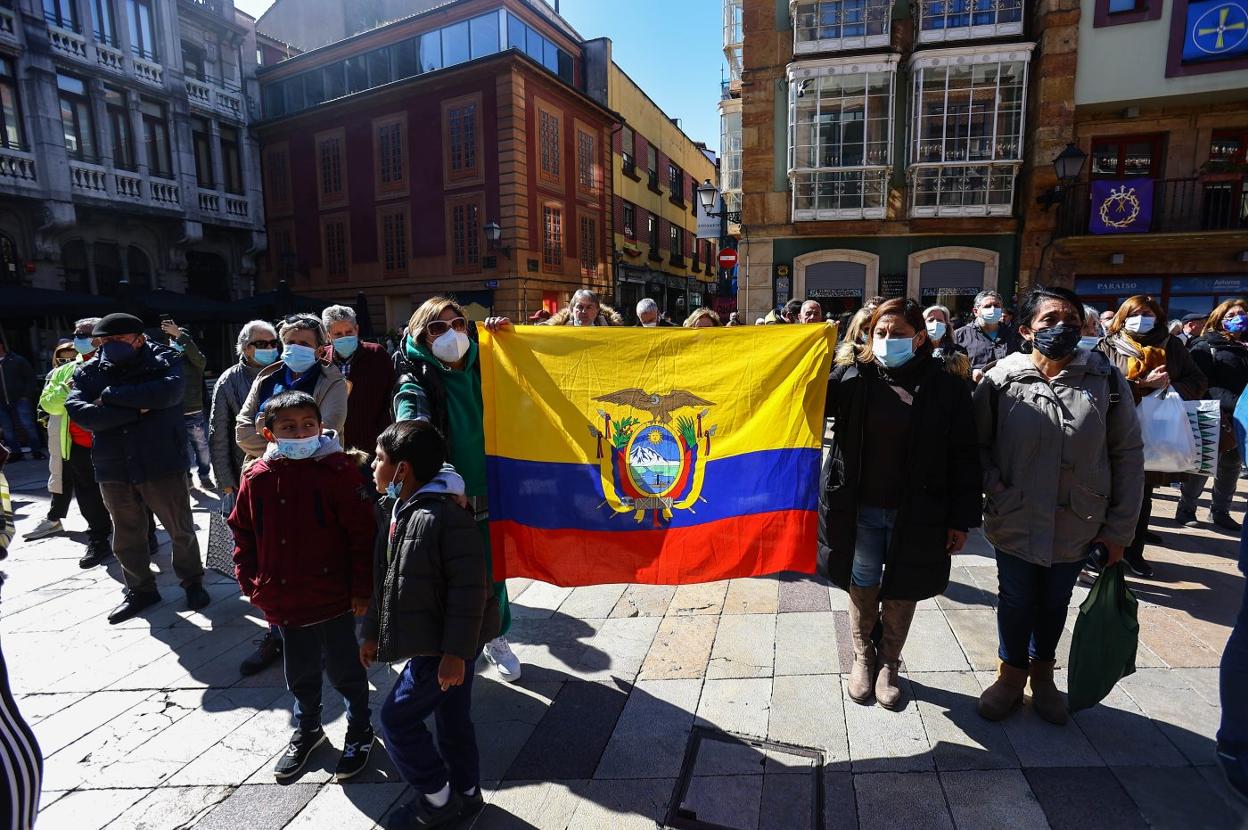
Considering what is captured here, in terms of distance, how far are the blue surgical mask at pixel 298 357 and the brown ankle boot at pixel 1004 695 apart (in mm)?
4070

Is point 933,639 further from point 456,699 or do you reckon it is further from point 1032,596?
point 456,699

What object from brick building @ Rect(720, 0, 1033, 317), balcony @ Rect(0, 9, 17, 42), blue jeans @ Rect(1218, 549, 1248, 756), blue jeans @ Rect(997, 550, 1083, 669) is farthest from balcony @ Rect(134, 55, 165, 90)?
blue jeans @ Rect(1218, 549, 1248, 756)

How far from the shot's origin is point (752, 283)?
61.4ft

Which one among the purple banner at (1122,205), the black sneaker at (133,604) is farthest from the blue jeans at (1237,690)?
the purple banner at (1122,205)

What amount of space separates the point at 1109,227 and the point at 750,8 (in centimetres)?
1085

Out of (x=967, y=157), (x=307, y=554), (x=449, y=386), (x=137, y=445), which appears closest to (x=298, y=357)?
(x=449, y=386)

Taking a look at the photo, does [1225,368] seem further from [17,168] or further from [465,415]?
[17,168]

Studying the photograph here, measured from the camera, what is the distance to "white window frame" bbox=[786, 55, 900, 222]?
1680cm

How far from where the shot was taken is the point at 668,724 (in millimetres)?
3180

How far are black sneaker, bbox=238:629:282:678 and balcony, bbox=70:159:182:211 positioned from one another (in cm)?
2089

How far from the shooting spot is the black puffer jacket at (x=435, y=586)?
237cm

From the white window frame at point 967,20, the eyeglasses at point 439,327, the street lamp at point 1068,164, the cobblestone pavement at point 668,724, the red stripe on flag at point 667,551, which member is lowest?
the cobblestone pavement at point 668,724

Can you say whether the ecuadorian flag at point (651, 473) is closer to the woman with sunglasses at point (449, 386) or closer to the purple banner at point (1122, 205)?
the woman with sunglasses at point (449, 386)

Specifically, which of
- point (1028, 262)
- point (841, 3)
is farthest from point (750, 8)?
point (1028, 262)
